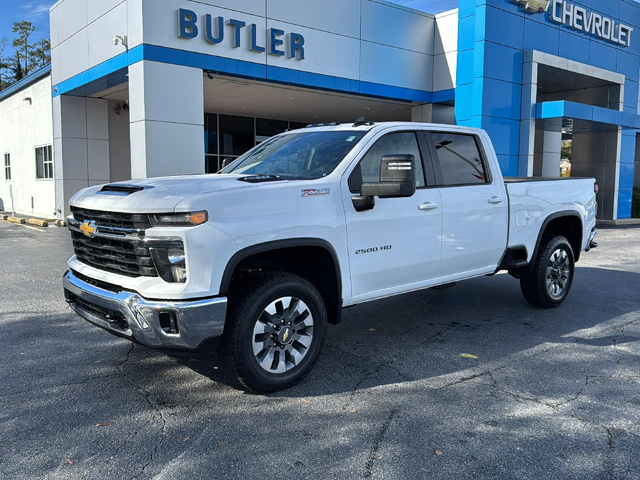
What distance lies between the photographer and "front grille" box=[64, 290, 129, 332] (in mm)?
3819

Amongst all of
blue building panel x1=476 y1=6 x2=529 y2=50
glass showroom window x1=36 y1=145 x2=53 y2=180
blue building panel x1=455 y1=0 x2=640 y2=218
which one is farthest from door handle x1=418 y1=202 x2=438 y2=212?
glass showroom window x1=36 y1=145 x2=53 y2=180

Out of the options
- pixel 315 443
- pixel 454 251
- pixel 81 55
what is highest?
pixel 81 55

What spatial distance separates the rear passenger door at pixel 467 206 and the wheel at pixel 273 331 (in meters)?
1.66

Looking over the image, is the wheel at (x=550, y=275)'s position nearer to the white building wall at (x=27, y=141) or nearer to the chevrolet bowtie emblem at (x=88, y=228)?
the chevrolet bowtie emblem at (x=88, y=228)

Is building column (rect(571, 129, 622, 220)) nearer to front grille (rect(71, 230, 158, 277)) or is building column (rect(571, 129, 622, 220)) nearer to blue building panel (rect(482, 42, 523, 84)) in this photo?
blue building panel (rect(482, 42, 523, 84))

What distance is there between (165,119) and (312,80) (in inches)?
196

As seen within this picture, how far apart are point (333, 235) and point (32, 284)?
577 cm

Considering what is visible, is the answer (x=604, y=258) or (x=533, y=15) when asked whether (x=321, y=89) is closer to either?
(x=533, y=15)

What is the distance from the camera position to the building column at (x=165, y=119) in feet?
43.1

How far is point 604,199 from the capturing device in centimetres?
2192

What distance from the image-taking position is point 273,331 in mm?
4074

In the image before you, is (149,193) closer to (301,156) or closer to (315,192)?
(315,192)

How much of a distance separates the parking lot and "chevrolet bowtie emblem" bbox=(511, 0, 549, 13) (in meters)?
14.4

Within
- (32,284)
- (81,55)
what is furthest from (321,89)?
(32,284)
